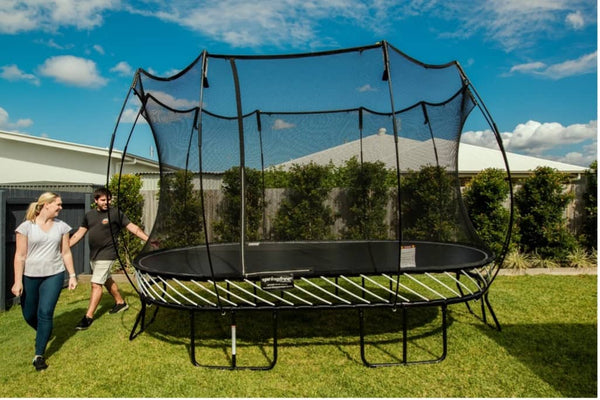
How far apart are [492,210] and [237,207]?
12.2 ft

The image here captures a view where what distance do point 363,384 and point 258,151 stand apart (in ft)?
7.95

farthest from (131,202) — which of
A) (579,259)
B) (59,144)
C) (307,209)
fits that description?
(579,259)

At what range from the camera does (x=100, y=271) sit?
3.35 meters

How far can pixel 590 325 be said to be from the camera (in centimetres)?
313

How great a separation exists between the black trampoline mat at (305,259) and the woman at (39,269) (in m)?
0.53

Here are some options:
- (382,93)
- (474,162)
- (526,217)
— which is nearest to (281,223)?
(382,93)

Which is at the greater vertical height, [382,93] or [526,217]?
[382,93]

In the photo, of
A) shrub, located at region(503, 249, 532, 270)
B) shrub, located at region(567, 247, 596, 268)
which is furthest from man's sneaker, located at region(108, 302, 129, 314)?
shrub, located at region(567, 247, 596, 268)

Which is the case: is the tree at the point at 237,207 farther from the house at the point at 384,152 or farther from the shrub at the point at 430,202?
the shrub at the point at 430,202

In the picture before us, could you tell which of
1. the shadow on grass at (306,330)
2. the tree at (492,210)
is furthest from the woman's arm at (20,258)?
the tree at (492,210)

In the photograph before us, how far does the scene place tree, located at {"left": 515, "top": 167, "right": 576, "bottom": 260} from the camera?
18.0 feet

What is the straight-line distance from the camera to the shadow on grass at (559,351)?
2.20 metres

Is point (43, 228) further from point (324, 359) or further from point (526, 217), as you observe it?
point (526, 217)

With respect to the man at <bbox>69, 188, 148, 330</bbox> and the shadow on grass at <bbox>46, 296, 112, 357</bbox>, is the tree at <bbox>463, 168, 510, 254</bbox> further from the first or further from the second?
the shadow on grass at <bbox>46, 296, 112, 357</bbox>
